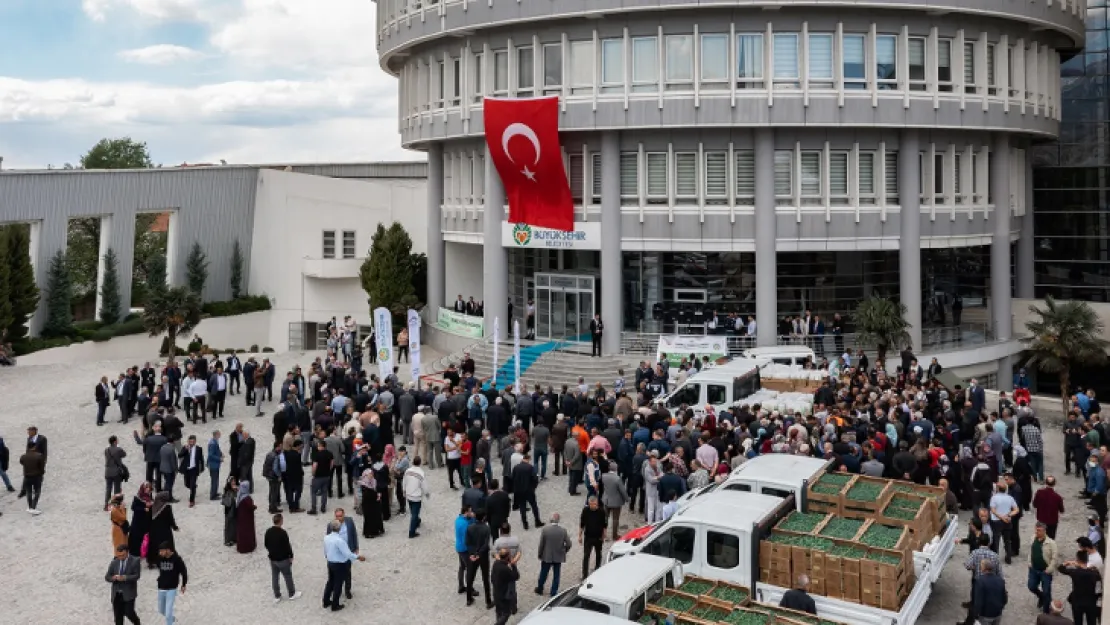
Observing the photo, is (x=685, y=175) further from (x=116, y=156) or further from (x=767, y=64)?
(x=116, y=156)

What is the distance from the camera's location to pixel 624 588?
491 inches

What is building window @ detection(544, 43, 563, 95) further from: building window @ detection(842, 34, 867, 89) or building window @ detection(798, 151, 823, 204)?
building window @ detection(842, 34, 867, 89)

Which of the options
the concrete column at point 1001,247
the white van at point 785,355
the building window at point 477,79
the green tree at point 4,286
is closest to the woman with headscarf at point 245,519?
the white van at point 785,355

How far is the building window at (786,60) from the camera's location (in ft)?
115

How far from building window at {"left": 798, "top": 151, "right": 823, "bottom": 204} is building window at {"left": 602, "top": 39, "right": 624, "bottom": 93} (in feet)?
23.4

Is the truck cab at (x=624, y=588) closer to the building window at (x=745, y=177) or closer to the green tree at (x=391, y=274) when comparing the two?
the building window at (x=745, y=177)

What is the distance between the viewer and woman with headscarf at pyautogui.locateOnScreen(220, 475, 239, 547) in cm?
1828

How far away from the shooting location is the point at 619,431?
819 inches

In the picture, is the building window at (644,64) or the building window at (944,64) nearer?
the building window at (644,64)

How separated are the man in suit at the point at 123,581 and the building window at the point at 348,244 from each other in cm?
3992

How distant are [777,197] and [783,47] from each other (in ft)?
17.0

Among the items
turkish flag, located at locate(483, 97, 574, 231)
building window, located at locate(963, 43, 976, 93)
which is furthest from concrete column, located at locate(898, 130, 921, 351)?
turkish flag, located at locate(483, 97, 574, 231)

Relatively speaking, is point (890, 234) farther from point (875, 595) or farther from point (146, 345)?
point (146, 345)

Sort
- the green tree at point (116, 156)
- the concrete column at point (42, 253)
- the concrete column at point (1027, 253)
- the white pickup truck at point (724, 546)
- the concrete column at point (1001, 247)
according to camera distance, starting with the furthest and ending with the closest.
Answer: the green tree at point (116, 156)
the concrete column at point (1027, 253)
the concrete column at point (42, 253)
the concrete column at point (1001, 247)
the white pickup truck at point (724, 546)
